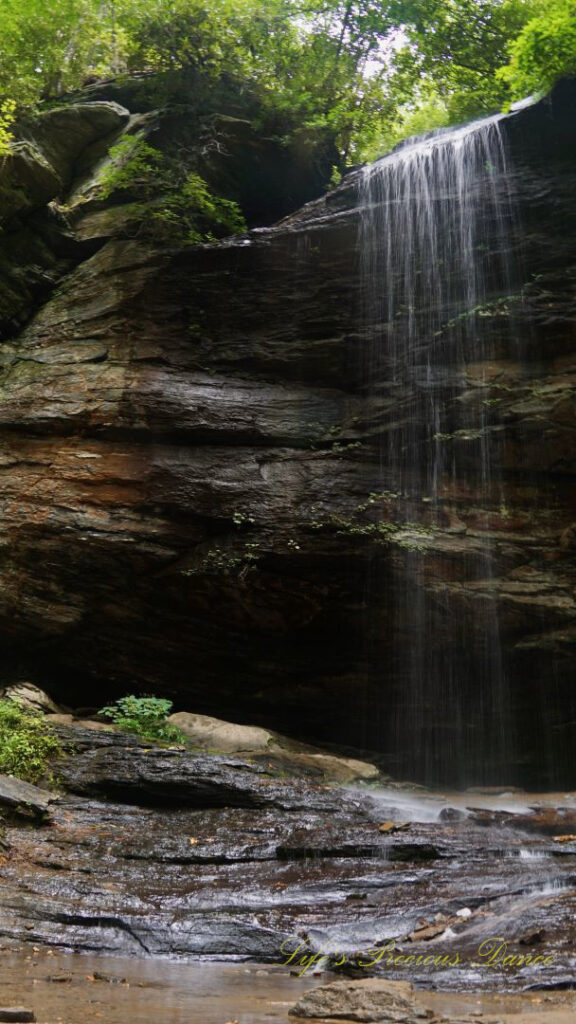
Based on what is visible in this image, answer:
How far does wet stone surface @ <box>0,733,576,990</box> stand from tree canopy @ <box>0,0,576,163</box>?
12.7 metres

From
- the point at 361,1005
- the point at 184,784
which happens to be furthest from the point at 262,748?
the point at 361,1005

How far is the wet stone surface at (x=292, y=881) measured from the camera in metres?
4.68

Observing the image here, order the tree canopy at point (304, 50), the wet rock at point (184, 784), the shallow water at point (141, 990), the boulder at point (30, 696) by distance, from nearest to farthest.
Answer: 1. the shallow water at point (141, 990)
2. the wet rock at point (184, 784)
3. the boulder at point (30, 696)
4. the tree canopy at point (304, 50)

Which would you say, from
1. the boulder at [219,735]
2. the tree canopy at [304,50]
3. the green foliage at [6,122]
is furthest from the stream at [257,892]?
the tree canopy at [304,50]

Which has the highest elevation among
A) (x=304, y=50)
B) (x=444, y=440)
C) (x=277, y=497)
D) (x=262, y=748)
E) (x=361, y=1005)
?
(x=304, y=50)

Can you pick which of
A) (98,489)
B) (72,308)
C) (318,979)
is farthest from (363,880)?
(72,308)

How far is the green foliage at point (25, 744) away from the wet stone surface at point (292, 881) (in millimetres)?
328

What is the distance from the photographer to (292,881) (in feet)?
19.9

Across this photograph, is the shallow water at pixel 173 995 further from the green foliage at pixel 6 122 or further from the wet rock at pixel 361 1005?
the green foliage at pixel 6 122

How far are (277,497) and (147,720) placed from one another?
147 inches

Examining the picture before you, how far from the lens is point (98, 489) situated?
11609 millimetres

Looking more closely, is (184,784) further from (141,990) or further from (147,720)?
(141,990)

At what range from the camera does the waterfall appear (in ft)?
37.6

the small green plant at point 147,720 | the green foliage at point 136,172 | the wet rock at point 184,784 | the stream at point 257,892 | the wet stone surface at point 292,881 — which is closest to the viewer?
the stream at point 257,892
